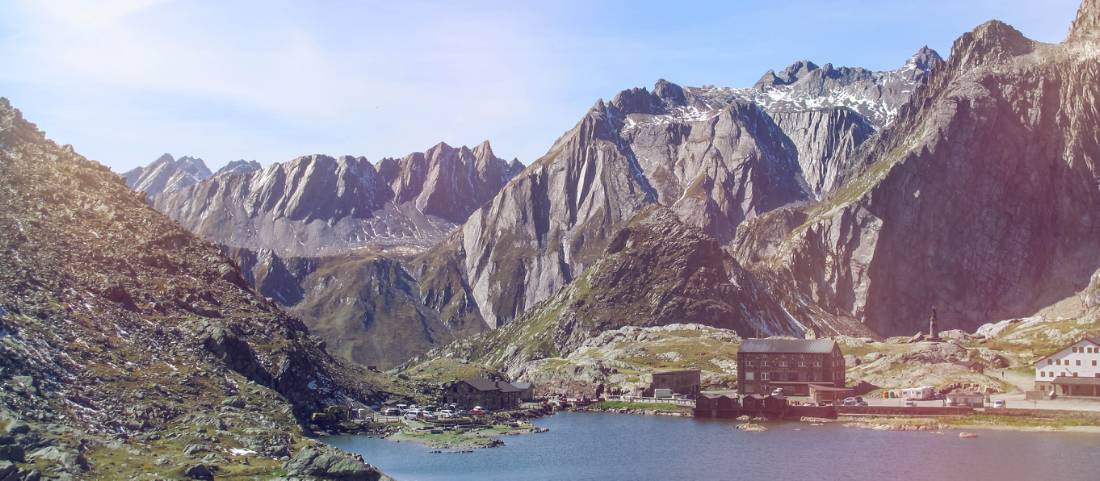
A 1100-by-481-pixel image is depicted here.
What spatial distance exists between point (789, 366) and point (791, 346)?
3.76m

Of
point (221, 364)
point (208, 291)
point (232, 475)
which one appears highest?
point (208, 291)

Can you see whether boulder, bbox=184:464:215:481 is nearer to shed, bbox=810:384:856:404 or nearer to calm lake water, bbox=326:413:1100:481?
calm lake water, bbox=326:413:1100:481

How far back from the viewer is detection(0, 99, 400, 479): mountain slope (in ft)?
297

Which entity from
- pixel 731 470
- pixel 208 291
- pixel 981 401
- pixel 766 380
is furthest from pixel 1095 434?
pixel 208 291

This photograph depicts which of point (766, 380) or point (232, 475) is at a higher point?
point (766, 380)

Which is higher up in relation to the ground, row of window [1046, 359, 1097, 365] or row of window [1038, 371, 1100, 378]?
row of window [1046, 359, 1097, 365]

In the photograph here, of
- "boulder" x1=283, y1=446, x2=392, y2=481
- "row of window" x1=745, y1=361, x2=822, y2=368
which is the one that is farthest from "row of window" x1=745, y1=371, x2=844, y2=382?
"boulder" x1=283, y1=446, x2=392, y2=481

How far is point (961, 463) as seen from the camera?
11200cm

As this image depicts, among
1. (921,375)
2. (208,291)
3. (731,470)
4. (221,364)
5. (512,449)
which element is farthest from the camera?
(921,375)

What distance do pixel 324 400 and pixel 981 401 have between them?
88.4 meters

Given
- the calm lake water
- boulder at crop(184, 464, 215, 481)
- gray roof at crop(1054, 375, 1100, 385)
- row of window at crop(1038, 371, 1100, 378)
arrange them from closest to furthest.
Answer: boulder at crop(184, 464, 215, 481) < the calm lake water < gray roof at crop(1054, 375, 1100, 385) < row of window at crop(1038, 371, 1100, 378)

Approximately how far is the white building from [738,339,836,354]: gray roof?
1278 inches

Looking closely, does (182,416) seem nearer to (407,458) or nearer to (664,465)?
(407,458)

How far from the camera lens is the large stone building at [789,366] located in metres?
186
